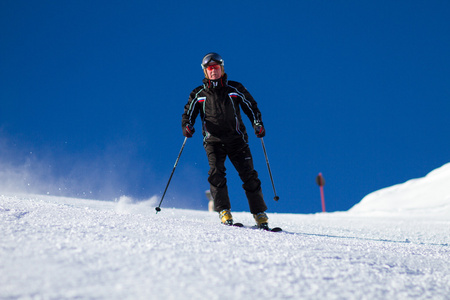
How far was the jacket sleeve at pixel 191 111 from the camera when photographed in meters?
4.52

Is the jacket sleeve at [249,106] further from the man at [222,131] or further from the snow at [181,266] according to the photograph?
the snow at [181,266]

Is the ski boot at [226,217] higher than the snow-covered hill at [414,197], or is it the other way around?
the snow-covered hill at [414,197]

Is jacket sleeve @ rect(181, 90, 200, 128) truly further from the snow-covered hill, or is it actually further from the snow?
the snow-covered hill

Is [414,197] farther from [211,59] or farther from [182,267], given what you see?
[182,267]

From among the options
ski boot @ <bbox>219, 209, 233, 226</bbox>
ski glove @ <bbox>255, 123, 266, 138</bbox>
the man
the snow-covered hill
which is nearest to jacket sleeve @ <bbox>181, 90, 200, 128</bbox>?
the man

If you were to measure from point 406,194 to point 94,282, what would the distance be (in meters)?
16.6

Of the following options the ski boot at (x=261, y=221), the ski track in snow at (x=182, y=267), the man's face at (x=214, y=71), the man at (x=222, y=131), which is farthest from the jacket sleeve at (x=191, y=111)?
the ski track in snow at (x=182, y=267)

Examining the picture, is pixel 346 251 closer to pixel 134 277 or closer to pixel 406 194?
pixel 134 277

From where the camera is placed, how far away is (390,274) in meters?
2.05

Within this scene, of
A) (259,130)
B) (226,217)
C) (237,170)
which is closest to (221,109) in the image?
(259,130)

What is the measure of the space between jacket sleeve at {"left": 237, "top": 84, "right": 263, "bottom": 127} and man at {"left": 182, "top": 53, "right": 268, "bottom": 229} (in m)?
0.01

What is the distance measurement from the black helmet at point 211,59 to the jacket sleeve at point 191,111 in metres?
0.39

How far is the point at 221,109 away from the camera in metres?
4.34

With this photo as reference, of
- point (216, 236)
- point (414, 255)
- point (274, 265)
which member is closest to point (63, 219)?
point (216, 236)
